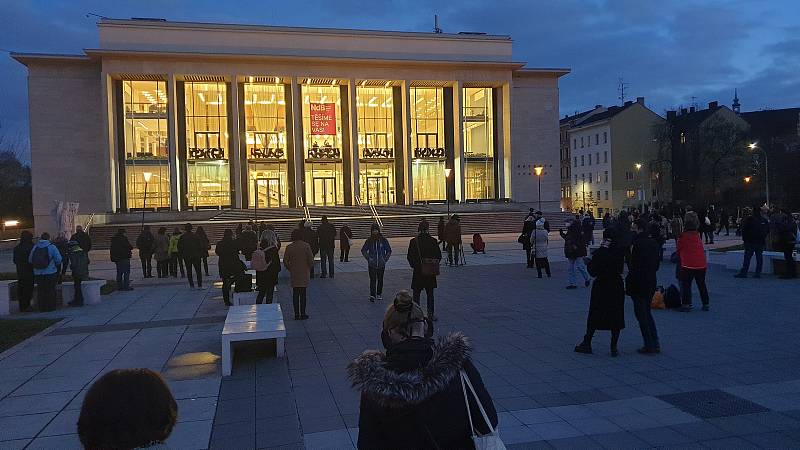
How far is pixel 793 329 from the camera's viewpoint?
9336 millimetres

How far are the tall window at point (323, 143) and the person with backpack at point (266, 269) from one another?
4076 cm

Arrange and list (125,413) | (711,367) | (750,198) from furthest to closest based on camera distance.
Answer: (750,198), (711,367), (125,413)

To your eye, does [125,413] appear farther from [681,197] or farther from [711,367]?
[681,197]

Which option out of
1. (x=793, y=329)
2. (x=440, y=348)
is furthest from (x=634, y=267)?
(x=440, y=348)

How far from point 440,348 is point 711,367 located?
6032 millimetres

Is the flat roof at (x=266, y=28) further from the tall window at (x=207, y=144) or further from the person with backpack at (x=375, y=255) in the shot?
the person with backpack at (x=375, y=255)

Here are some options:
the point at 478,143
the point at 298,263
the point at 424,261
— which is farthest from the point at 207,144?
the point at 424,261

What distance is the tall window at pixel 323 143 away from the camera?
170ft

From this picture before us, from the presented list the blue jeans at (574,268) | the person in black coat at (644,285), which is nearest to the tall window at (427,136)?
the blue jeans at (574,268)

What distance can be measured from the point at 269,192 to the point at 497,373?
4699cm

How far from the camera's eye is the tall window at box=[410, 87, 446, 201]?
176ft

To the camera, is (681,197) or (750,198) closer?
(750,198)

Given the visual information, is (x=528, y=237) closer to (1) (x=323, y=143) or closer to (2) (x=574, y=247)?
(2) (x=574, y=247)

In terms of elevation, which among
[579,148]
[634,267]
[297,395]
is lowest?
[297,395]
